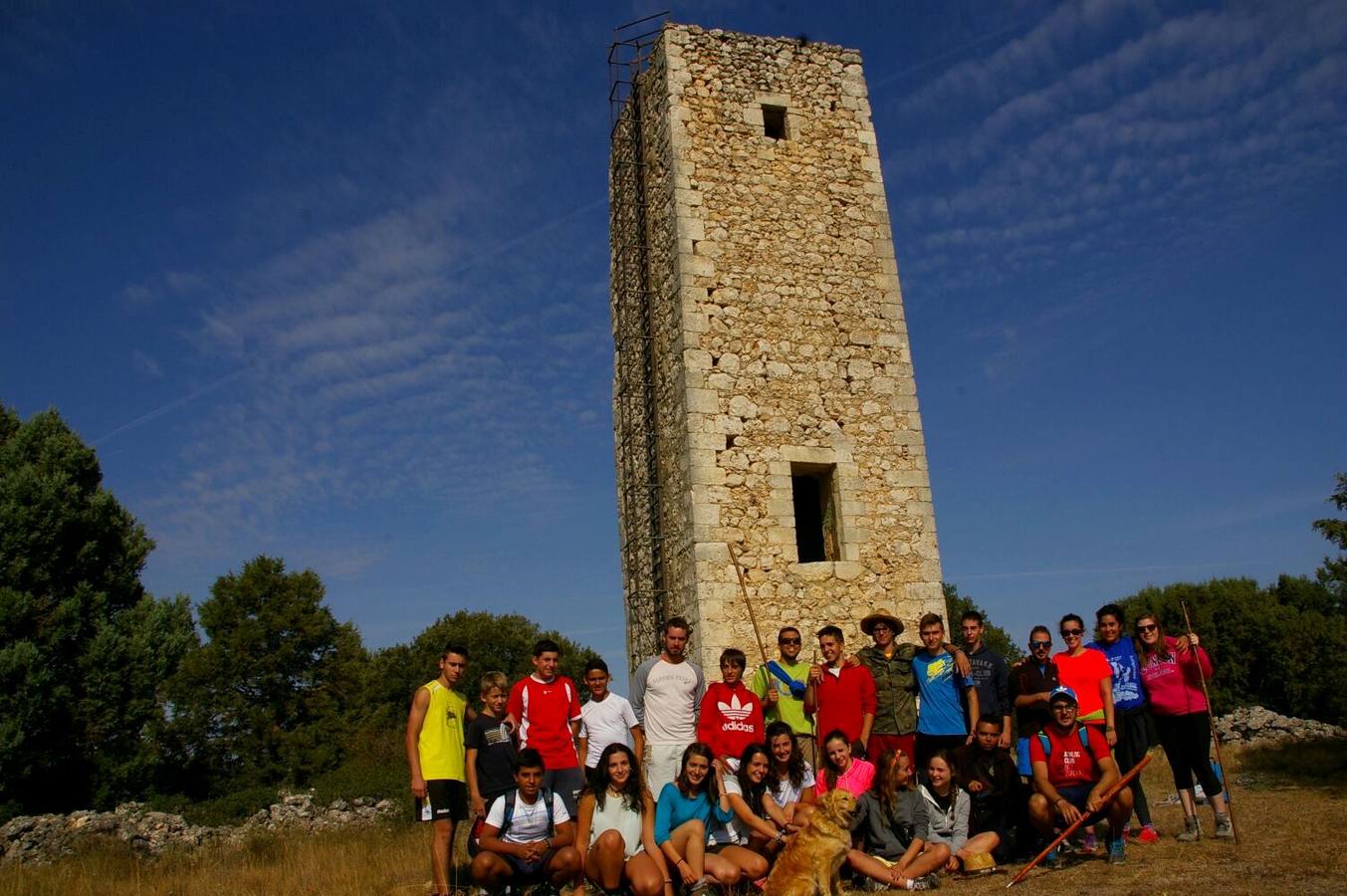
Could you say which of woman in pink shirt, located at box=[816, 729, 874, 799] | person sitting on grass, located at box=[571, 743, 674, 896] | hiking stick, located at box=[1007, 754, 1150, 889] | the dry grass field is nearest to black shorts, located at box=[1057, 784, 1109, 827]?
hiking stick, located at box=[1007, 754, 1150, 889]

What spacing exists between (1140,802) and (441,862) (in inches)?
199

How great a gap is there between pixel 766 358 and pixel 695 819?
543 cm

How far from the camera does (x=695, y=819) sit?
609 centimetres

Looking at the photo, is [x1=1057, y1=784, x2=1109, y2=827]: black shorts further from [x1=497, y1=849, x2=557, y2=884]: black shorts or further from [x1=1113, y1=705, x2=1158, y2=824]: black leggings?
[x1=497, y1=849, x2=557, y2=884]: black shorts

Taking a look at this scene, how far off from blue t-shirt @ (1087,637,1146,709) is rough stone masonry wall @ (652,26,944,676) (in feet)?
10.1

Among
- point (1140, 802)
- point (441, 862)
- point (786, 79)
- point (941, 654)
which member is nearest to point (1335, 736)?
point (1140, 802)

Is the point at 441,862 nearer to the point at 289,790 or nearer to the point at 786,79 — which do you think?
the point at 786,79

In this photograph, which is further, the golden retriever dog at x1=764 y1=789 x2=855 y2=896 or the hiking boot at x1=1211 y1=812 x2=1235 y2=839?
the hiking boot at x1=1211 y1=812 x2=1235 y2=839

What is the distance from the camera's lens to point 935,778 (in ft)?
21.2

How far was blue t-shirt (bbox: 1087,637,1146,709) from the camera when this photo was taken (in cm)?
690

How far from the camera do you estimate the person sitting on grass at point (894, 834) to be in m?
6.02

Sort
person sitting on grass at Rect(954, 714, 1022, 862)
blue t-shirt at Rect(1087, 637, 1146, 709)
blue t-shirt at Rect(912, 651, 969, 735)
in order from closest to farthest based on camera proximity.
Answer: person sitting on grass at Rect(954, 714, 1022, 862), blue t-shirt at Rect(1087, 637, 1146, 709), blue t-shirt at Rect(912, 651, 969, 735)

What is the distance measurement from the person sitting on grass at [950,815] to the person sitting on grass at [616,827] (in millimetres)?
1857

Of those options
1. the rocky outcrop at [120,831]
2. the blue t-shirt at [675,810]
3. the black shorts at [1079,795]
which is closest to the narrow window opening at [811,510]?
the black shorts at [1079,795]
